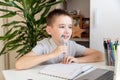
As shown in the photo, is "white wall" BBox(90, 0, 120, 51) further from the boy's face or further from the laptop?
the laptop

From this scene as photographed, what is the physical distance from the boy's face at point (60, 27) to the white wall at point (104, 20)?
0.47 m

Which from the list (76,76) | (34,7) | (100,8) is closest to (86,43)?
Answer: (100,8)

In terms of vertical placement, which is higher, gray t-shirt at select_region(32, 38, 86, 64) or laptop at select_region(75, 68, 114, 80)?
gray t-shirt at select_region(32, 38, 86, 64)

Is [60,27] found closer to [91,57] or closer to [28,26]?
[91,57]

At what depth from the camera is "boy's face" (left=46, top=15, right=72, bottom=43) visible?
1.48 m

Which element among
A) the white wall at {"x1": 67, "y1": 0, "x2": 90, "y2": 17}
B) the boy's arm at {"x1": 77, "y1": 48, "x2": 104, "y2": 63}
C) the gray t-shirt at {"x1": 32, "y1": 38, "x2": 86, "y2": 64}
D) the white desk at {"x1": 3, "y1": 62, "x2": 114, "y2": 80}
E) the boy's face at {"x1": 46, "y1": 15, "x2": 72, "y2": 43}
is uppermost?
the white wall at {"x1": 67, "y1": 0, "x2": 90, "y2": 17}

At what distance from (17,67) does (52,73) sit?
0.26 metres

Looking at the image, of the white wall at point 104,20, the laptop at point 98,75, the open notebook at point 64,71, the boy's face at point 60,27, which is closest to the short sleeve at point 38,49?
the boy's face at point 60,27

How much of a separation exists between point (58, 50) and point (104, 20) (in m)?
0.70

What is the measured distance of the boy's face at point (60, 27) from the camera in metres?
1.48

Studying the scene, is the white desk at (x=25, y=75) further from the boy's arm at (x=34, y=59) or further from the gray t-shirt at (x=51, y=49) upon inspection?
the gray t-shirt at (x=51, y=49)

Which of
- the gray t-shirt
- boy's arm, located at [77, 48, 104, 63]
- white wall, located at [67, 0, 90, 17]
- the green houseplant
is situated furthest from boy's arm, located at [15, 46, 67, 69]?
white wall, located at [67, 0, 90, 17]

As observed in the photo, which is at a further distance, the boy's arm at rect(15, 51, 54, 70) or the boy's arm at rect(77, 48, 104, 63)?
the boy's arm at rect(77, 48, 104, 63)

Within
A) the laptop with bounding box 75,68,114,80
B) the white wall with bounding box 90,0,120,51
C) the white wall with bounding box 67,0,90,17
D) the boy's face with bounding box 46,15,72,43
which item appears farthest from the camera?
the white wall with bounding box 67,0,90,17
